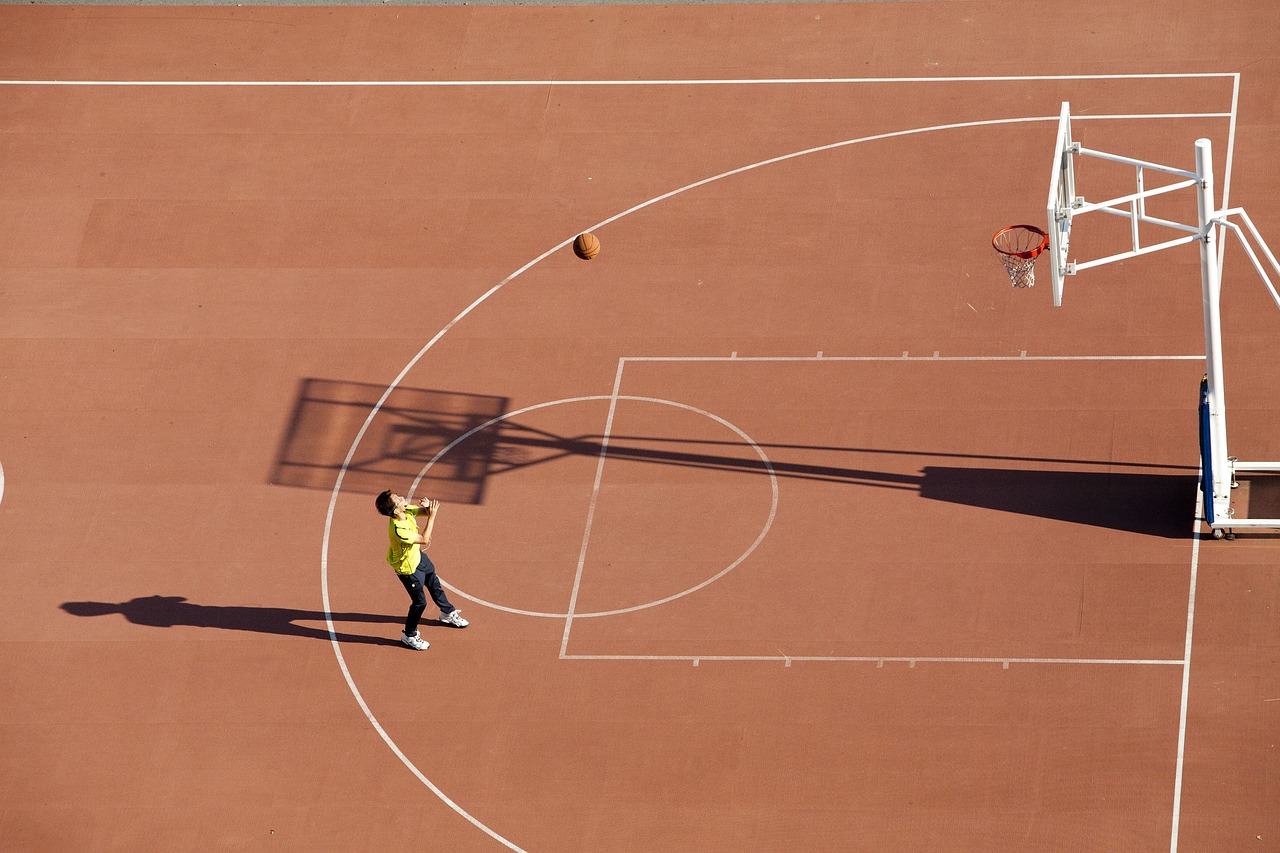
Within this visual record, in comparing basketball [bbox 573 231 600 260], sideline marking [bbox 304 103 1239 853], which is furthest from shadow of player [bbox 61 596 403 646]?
basketball [bbox 573 231 600 260]

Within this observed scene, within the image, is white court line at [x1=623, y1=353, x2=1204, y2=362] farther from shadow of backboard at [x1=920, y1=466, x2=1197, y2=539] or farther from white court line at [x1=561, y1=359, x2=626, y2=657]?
shadow of backboard at [x1=920, y1=466, x2=1197, y2=539]

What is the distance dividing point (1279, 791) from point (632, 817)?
7.20 meters

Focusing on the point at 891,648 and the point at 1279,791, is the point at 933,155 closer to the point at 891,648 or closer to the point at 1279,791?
the point at 891,648

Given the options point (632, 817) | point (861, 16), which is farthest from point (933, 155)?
point (632, 817)

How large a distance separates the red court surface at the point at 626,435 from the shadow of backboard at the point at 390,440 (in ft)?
0.24

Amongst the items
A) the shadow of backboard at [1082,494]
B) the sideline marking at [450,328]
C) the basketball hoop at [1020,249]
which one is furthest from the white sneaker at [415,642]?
the basketball hoop at [1020,249]

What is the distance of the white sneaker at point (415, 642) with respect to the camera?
20.3 metres

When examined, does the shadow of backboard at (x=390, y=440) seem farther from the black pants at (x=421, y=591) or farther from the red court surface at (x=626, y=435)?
the black pants at (x=421, y=591)

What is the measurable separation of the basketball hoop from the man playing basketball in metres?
8.35

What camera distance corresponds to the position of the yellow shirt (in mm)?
19109

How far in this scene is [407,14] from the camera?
97.3 ft

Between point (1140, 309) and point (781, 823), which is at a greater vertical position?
point (1140, 309)

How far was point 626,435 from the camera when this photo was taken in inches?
885

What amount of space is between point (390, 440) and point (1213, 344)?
11037 millimetres
